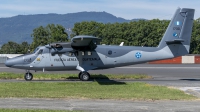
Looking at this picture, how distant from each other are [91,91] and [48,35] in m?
84.7

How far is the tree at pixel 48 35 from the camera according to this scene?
313 ft

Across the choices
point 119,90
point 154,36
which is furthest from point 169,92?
point 154,36

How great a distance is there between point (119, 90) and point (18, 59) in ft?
27.9

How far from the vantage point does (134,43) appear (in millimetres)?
92250

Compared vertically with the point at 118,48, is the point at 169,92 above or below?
below

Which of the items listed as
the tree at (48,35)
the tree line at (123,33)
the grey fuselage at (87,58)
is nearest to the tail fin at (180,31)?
the grey fuselage at (87,58)

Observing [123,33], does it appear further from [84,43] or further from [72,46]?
[84,43]

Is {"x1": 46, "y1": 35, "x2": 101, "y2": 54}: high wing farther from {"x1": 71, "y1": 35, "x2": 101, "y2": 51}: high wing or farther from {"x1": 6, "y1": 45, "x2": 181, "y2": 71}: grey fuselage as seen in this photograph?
{"x1": 6, "y1": 45, "x2": 181, "y2": 71}: grey fuselage

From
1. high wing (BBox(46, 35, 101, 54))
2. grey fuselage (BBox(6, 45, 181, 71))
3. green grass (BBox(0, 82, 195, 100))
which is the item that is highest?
high wing (BBox(46, 35, 101, 54))

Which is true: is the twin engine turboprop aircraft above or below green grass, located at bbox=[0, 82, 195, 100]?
above

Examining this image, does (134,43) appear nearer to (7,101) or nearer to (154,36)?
(154,36)

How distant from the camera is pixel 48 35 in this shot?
340 ft

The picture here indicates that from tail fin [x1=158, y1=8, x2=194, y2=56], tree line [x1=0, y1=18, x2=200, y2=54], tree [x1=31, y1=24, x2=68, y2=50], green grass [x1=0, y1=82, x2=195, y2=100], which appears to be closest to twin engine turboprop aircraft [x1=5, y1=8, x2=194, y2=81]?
tail fin [x1=158, y1=8, x2=194, y2=56]

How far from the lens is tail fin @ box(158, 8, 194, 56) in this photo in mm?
27281
